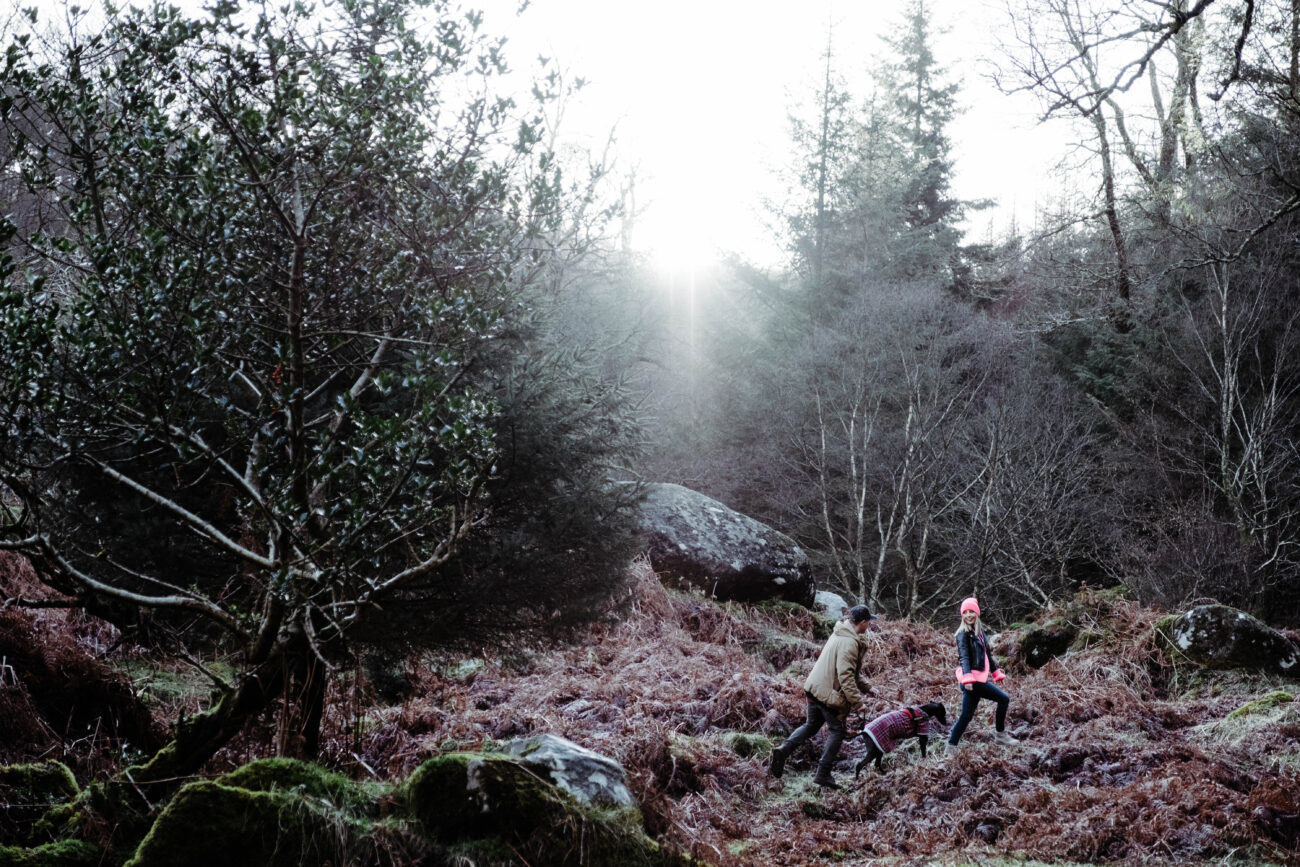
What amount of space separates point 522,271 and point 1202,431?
15825mm

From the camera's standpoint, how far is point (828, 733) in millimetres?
7371

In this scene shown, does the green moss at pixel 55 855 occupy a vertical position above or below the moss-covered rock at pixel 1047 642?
above

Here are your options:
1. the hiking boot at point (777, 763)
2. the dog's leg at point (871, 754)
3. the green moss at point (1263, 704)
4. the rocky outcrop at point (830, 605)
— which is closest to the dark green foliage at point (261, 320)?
the hiking boot at point (777, 763)

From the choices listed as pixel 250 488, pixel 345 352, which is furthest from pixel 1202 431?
pixel 250 488

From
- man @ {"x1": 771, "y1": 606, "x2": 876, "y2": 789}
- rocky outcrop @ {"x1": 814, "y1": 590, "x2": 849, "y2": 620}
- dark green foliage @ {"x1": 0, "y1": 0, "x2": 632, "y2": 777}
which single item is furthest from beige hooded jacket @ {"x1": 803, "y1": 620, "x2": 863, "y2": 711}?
rocky outcrop @ {"x1": 814, "y1": 590, "x2": 849, "y2": 620}

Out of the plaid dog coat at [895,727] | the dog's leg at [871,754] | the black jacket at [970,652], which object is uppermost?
the black jacket at [970,652]

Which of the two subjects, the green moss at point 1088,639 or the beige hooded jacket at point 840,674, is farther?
the green moss at point 1088,639

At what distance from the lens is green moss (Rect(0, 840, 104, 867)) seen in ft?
10.4

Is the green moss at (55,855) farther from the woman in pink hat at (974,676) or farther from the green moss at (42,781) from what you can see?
the woman in pink hat at (974,676)

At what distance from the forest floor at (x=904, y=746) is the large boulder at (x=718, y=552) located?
78.9 inches

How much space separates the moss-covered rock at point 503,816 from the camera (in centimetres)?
346

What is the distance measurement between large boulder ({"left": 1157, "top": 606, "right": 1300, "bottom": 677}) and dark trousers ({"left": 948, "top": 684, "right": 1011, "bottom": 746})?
9.63 feet

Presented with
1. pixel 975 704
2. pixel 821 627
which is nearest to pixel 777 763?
pixel 975 704

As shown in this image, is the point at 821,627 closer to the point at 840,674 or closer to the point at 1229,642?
the point at 1229,642
